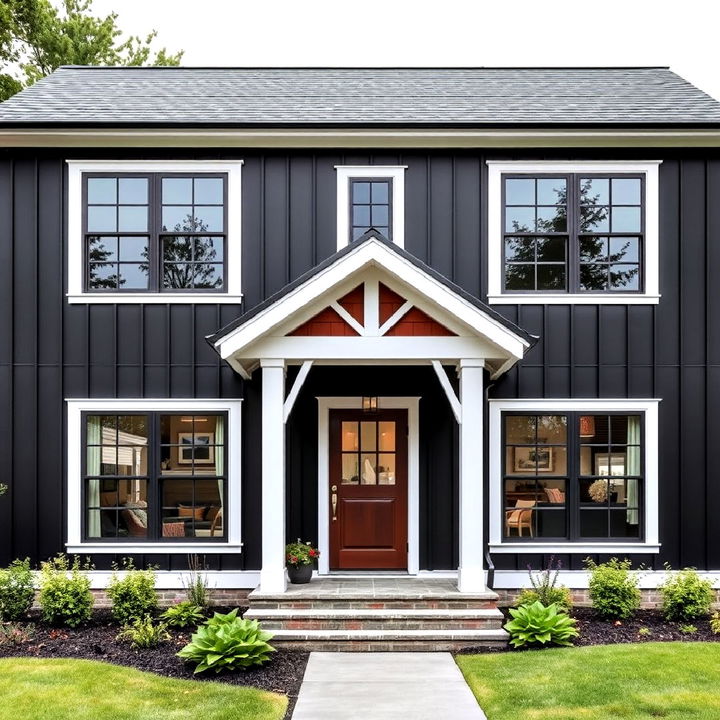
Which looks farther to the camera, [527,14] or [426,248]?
[527,14]

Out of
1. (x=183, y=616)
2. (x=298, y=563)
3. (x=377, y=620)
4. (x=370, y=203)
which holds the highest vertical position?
(x=370, y=203)

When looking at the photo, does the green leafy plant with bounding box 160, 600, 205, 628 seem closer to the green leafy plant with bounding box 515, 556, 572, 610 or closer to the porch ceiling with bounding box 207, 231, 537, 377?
the porch ceiling with bounding box 207, 231, 537, 377

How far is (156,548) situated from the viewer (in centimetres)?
869

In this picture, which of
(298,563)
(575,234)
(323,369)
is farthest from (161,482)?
(575,234)

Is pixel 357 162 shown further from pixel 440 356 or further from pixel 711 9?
pixel 711 9

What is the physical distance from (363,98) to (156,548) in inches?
274

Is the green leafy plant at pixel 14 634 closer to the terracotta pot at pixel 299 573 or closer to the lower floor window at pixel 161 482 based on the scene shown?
the lower floor window at pixel 161 482

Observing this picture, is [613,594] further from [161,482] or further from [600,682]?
[161,482]

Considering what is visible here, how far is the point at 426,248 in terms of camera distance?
894cm

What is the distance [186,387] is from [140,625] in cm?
292

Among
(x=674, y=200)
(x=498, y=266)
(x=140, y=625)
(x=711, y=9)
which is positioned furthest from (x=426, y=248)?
(x=711, y=9)

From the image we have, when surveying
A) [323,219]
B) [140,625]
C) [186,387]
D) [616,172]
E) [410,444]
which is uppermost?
[616,172]

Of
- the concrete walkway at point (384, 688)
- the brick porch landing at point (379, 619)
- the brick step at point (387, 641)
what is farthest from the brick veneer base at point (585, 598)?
the concrete walkway at point (384, 688)

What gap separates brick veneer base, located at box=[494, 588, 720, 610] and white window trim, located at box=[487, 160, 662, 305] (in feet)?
12.1
